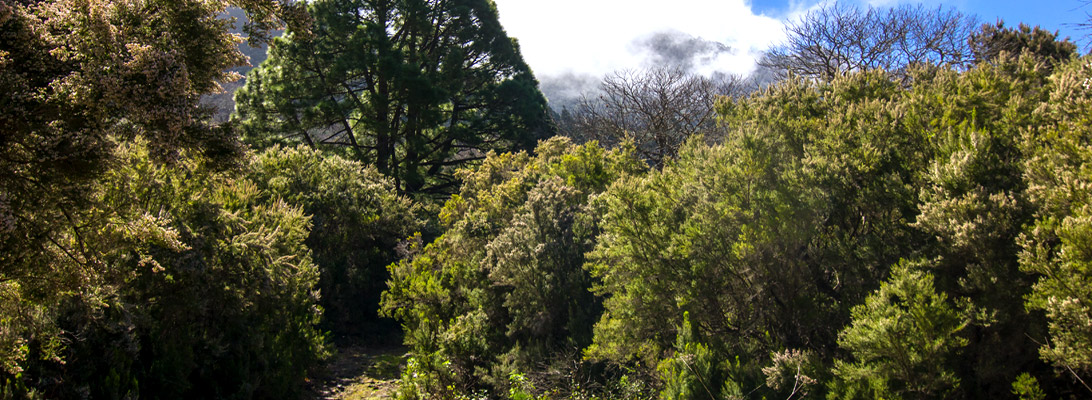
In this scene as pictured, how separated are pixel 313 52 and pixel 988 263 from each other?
60.6ft

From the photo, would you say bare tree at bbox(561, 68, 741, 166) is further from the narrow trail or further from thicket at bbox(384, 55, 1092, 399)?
the narrow trail

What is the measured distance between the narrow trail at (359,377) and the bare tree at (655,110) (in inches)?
276

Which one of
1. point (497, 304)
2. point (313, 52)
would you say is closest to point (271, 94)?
point (313, 52)

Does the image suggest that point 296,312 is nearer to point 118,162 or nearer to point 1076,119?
point 118,162

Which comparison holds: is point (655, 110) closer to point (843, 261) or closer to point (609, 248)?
point (609, 248)

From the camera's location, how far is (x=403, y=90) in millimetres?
18750

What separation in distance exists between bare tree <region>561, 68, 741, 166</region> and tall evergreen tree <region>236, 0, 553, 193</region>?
393 cm

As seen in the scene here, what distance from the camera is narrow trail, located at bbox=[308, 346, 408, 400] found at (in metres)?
9.70

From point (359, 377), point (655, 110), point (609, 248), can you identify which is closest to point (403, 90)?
point (655, 110)

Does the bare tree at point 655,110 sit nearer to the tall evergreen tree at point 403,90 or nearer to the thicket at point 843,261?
the tall evergreen tree at point 403,90

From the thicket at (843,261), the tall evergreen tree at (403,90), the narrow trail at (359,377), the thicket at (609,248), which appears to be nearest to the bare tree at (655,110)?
the tall evergreen tree at (403,90)

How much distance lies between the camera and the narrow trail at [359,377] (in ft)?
31.8

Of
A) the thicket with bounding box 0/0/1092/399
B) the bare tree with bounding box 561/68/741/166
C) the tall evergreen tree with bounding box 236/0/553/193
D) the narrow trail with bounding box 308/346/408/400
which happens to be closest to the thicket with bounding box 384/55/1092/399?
the thicket with bounding box 0/0/1092/399

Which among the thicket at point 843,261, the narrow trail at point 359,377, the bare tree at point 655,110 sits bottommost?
the narrow trail at point 359,377
